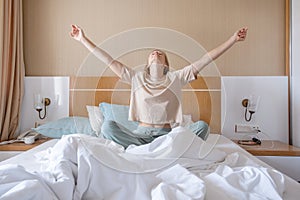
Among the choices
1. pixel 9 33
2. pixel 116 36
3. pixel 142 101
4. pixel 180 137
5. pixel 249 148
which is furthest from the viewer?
pixel 116 36

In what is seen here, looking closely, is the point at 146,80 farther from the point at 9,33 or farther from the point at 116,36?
the point at 9,33

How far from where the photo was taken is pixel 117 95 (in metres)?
2.38

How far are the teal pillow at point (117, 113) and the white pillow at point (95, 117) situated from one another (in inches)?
1.7

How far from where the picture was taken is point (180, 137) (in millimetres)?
1359

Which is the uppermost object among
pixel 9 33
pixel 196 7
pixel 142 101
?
pixel 196 7

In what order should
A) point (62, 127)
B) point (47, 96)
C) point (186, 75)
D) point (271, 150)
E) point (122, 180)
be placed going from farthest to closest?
point (47, 96)
point (62, 127)
point (271, 150)
point (186, 75)
point (122, 180)

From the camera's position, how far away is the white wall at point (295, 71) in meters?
2.45

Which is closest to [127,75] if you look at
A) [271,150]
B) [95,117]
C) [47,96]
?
[95,117]

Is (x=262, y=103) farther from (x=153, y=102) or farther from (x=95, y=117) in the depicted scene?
(x=95, y=117)

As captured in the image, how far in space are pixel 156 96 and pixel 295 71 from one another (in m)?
1.40

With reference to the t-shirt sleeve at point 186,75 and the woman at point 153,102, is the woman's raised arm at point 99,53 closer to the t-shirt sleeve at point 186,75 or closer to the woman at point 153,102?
the woman at point 153,102

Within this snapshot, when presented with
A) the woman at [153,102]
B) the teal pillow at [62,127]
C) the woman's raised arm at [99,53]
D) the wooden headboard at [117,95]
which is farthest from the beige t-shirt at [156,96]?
the teal pillow at [62,127]

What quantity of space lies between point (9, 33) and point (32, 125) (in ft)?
2.69

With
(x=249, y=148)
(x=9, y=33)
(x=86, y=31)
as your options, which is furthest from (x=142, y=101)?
(x=9, y=33)
